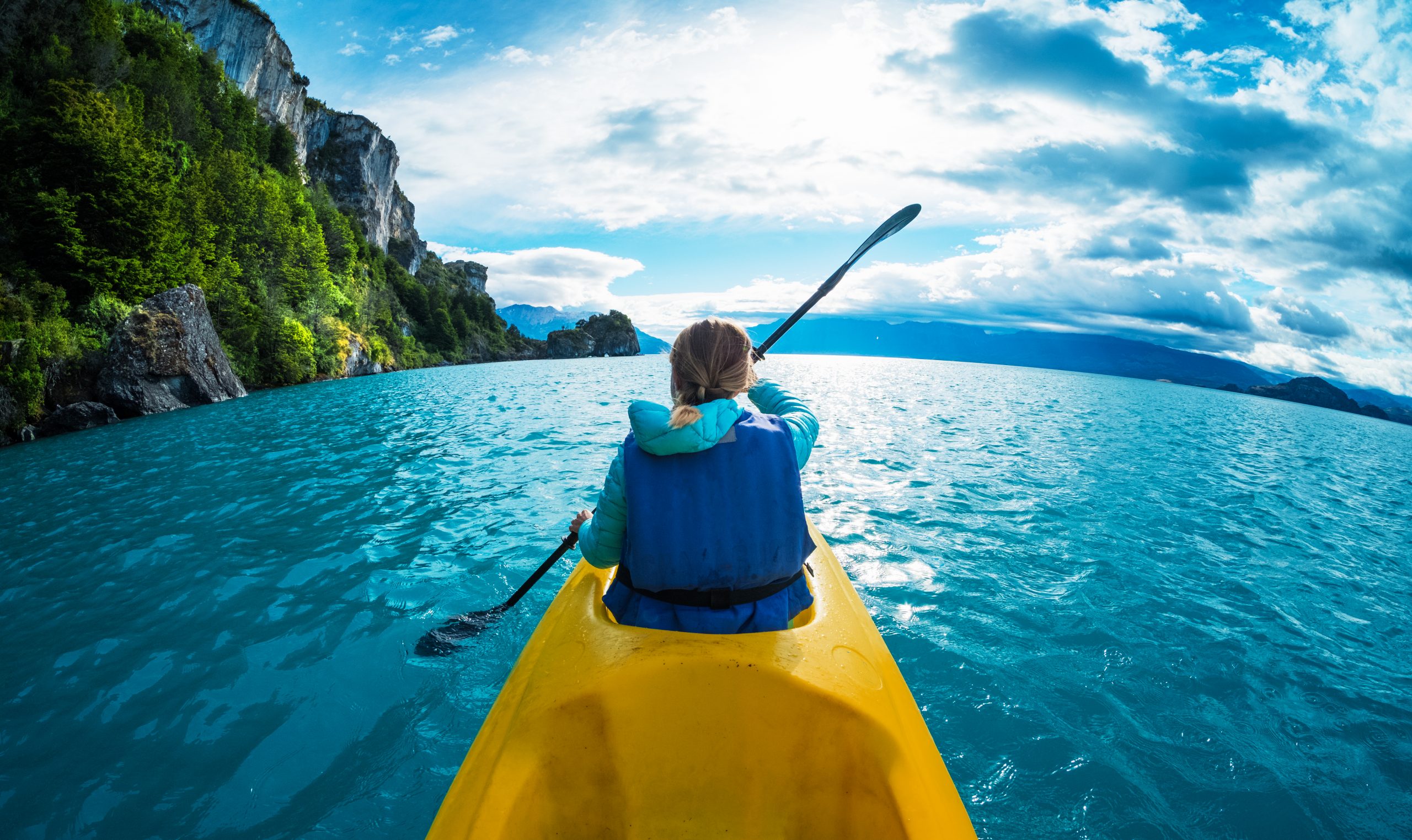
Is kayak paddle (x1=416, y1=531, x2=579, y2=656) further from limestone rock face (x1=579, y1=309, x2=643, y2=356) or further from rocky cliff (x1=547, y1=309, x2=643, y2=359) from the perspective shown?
limestone rock face (x1=579, y1=309, x2=643, y2=356)

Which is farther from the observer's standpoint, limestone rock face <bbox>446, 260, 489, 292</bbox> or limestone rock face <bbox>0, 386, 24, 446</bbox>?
limestone rock face <bbox>446, 260, 489, 292</bbox>

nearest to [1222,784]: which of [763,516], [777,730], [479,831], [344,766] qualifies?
[777,730]

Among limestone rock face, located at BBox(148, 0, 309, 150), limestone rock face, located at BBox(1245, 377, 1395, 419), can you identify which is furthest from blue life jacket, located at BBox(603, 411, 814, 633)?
limestone rock face, located at BBox(1245, 377, 1395, 419)

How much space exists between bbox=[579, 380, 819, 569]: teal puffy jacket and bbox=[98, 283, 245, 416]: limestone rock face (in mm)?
23034

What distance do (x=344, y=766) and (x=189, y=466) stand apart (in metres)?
10.2

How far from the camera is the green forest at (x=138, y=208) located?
58.6ft

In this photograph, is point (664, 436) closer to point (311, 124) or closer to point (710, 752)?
point (710, 752)

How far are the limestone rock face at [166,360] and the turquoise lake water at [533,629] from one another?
27.4ft

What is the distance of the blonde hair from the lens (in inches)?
87.2

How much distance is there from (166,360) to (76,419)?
445cm

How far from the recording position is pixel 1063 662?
4230 millimetres

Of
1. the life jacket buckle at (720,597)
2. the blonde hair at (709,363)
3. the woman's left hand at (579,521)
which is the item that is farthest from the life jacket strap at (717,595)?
the woman's left hand at (579,521)

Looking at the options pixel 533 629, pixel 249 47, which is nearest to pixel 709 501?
pixel 533 629

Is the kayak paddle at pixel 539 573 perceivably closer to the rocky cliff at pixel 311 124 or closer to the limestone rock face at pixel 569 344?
the rocky cliff at pixel 311 124
